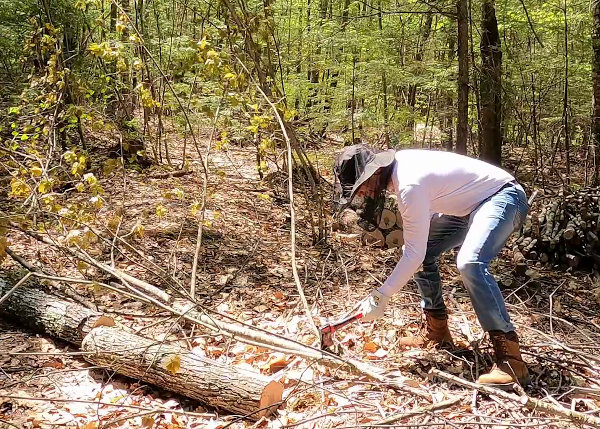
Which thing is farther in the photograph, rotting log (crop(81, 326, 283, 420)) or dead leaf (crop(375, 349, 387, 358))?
dead leaf (crop(375, 349, 387, 358))

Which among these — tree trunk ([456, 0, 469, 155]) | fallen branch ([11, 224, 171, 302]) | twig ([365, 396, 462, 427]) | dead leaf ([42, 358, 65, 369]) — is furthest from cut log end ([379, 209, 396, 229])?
dead leaf ([42, 358, 65, 369])

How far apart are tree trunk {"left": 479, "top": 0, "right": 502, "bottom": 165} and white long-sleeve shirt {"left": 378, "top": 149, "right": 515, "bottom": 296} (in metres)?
4.52

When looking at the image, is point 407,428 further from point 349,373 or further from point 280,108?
point 280,108

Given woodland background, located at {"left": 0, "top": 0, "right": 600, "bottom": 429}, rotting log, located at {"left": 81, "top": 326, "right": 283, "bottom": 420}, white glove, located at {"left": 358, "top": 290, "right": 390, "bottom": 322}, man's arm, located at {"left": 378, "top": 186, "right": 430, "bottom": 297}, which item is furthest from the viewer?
woodland background, located at {"left": 0, "top": 0, "right": 600, "bottom": 429}

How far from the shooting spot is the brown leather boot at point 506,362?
3.14 meters

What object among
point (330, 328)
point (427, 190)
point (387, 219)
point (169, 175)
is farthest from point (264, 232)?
point (427, 190)

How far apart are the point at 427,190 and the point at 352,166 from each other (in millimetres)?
490

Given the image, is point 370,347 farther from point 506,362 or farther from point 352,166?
point 352,166

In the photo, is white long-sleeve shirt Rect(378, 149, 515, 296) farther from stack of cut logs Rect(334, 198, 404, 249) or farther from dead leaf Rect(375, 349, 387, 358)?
stack of cut logs Rect(334, 198, 404, 249)

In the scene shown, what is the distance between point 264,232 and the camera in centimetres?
678

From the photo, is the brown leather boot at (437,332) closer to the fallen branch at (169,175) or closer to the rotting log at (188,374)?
the rotting log at (188,374)

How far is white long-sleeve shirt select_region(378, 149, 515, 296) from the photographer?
10.0 ft

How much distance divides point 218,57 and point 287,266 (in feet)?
7.97

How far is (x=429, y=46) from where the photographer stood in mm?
8258
